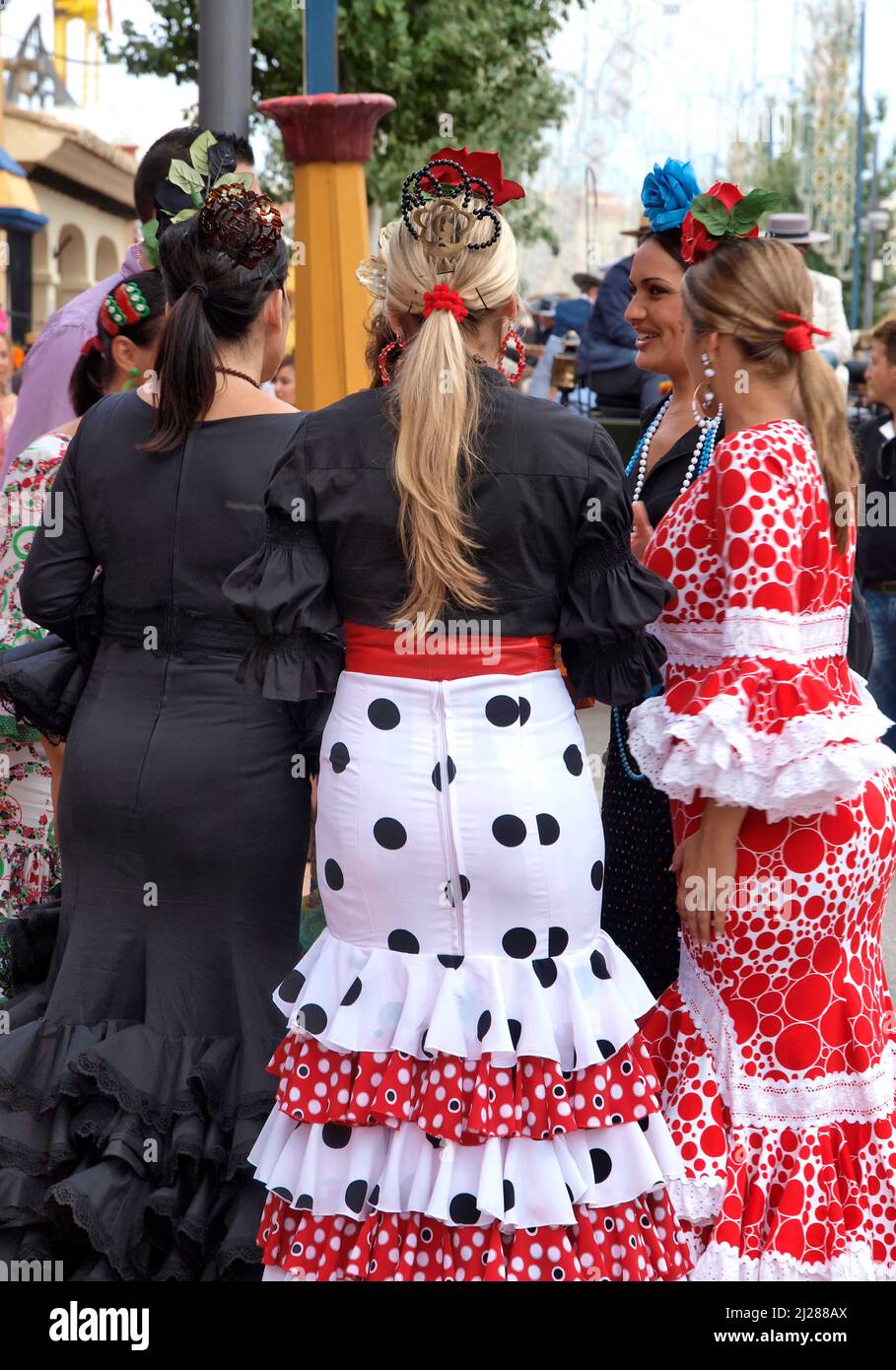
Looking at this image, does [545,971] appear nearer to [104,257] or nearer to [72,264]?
[72,264]

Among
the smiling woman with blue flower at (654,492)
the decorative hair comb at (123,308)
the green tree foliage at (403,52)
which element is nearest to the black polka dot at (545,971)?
the smiling woman with blue flower at (654,492)

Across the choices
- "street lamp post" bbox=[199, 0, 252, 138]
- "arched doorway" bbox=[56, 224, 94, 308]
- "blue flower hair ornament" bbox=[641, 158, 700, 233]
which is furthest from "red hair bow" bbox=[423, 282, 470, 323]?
"arched doorway" bbox=[56, 224, 94, 308]

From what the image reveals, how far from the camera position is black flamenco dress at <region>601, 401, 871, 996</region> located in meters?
3.30

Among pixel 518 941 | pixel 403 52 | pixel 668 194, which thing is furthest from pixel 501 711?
pixel 403 52

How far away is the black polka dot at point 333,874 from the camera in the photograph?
8.68 ft

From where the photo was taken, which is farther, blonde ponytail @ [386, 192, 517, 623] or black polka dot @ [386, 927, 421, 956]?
black polka dot @ [386, 927, 421, 956]

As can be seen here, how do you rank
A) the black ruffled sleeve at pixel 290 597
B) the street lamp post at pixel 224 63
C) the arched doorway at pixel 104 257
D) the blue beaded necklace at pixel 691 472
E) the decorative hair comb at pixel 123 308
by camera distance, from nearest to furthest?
the black ruffled sleeve at pixel 290 597 → the blue beaded necklace at pixel 691 472 → the decorative hair comb at pixel 123 308 → the street lamp post at pixel 224 63 → the arched doorway at pixel 104 257

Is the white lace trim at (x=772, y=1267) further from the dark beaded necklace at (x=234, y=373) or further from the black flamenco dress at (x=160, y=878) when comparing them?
the dark beaded necklace at (x=234, y=373)

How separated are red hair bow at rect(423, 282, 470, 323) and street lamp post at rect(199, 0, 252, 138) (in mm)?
1883

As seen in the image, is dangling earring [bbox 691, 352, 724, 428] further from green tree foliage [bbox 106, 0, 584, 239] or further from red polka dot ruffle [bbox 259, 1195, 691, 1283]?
green tree foliage [bbox 106, 0, 584, 239]

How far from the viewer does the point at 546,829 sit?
2.56 meters

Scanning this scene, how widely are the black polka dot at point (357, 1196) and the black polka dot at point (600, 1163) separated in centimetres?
38
